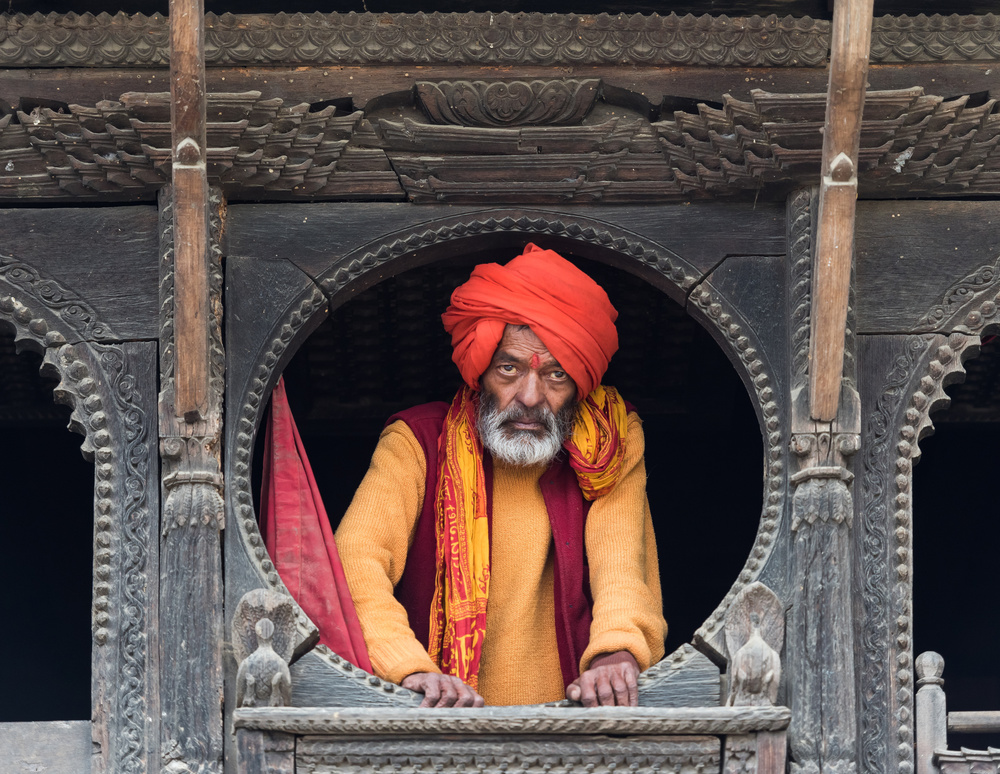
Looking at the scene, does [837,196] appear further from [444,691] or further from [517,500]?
[444,691]

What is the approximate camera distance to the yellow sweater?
5734 millimetres

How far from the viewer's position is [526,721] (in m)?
5.08

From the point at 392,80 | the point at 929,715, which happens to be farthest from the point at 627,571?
the point at 392,80

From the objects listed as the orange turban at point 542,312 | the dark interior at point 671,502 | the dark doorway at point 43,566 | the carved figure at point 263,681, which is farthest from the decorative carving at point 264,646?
the dark doorway at point 43,566

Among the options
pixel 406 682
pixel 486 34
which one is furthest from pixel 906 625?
pixel 486 34

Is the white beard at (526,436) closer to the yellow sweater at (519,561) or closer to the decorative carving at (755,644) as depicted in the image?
the yellow sweater at (519,561)

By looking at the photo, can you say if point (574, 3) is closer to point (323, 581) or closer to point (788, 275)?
point (788, 275)

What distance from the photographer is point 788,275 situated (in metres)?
5.57

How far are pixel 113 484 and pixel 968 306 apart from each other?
2400 millimetres

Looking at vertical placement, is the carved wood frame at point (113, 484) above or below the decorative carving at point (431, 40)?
below

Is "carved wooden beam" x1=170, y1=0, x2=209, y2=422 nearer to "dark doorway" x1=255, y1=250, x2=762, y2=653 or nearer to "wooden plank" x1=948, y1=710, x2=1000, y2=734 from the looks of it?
"dark doorway" x1=255, y1=250, x2=762, y2=653

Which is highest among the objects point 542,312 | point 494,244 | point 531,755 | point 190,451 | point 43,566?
point 494,244

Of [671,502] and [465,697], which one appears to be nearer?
[465,697]

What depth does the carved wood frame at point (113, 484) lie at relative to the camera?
5.29 metres
